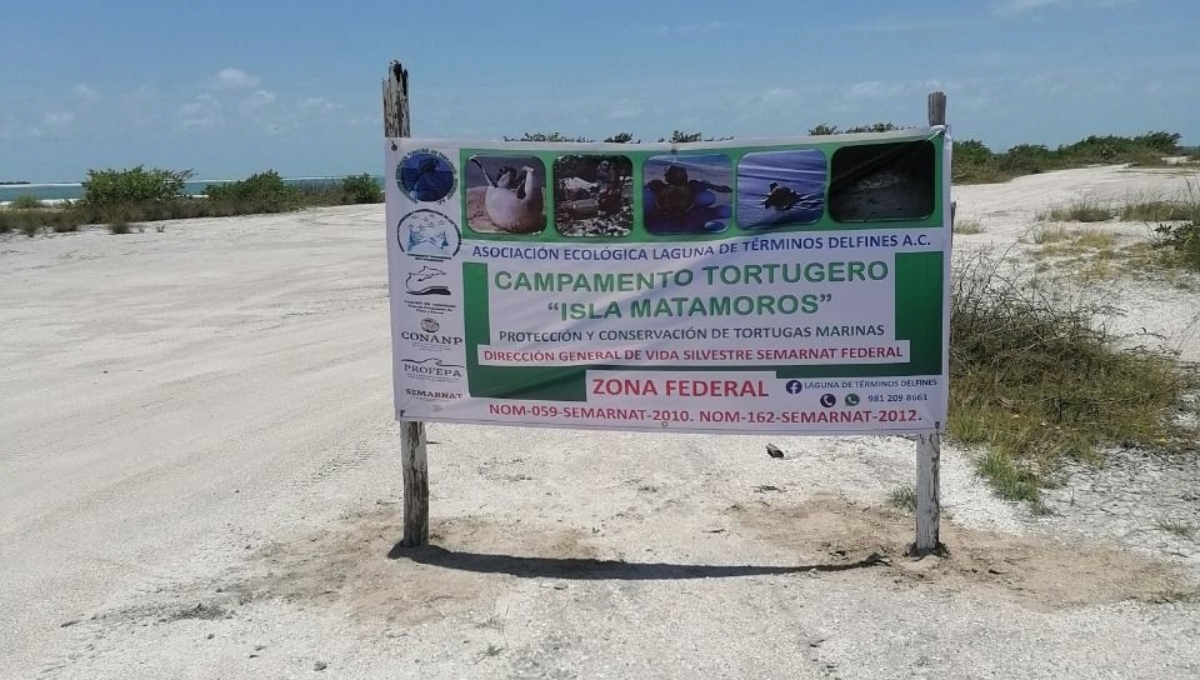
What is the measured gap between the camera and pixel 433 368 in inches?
194

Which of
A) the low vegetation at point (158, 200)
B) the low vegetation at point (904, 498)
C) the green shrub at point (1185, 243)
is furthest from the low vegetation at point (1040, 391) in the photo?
the low vegetation at point (158, 200)

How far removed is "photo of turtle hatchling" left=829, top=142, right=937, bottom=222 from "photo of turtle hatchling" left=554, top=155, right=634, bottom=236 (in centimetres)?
93

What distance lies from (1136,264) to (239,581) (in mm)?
14037

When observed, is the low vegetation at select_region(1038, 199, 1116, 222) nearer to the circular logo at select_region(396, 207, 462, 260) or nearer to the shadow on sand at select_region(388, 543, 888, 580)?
the shadow on sand at select_region(388, 543, 888, 580)

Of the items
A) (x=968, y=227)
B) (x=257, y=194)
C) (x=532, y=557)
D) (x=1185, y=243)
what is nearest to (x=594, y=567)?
(x=532, y=557)

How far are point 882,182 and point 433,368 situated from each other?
2253 millimetres

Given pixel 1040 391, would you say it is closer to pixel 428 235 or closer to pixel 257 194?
pixel 428 235

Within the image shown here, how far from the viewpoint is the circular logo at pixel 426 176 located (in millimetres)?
4707

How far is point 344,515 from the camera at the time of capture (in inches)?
222

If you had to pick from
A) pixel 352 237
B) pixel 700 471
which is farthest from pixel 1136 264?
pixel 352 237

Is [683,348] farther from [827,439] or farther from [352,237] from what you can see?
[352,237]

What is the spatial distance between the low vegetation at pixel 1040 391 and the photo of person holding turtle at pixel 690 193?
97.0 inches

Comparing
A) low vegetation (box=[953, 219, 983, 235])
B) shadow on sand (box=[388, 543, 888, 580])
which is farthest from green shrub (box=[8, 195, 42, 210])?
shadow on sand (box=[388, 543, 888, 580])

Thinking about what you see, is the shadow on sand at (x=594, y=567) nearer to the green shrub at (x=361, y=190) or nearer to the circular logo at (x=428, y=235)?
the circular logo at (x=428, y=235)
